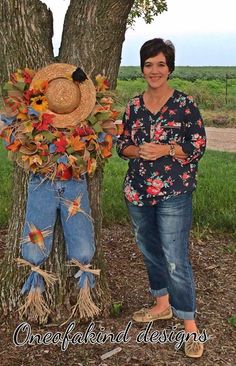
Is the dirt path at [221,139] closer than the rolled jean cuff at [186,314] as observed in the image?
No

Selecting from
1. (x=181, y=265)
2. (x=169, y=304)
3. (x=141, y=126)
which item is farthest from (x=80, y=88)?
(x=169, y=304)

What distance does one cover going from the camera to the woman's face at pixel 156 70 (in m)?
3.36

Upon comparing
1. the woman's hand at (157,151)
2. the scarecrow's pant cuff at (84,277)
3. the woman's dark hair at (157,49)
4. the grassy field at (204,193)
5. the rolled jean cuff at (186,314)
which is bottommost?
the grassy field at (204,193)

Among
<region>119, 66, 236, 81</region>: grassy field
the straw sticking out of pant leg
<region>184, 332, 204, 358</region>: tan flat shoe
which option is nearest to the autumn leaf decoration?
the straw sticking out of pant leg

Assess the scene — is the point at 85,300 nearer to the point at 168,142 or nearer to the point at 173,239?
the point at 173,239

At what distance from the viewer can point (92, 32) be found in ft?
12.4

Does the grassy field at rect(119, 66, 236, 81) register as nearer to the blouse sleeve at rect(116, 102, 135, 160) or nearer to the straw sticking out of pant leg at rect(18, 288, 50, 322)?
the blouse sleeve at rect(116, 102, 135, 160)

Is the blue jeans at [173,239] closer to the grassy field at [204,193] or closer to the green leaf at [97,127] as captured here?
the green leaf at [97,127]

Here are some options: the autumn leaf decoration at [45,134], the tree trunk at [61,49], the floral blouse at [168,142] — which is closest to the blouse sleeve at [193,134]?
the floral blouse at [168,142]

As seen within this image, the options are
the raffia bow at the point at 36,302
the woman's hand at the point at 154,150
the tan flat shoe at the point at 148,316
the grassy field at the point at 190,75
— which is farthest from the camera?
the grassy field at the point at 190,75

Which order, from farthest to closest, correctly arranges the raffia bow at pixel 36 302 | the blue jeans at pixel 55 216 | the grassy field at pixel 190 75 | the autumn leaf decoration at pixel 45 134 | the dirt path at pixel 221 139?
the grassy field at pixel 190 75 < the dirt path at pixel 221 139 < the raffia bow at pixel 36 302 < the blue jeans at pixel 55 216 < the autumn leaf decoration at pixel 45 134

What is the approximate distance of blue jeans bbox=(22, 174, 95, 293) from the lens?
356cm

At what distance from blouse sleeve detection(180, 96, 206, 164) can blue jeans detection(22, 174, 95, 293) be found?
72 centimetres

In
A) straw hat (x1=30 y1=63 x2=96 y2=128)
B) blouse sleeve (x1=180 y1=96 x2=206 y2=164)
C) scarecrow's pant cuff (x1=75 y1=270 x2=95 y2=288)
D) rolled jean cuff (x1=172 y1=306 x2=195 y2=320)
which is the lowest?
rolled jean cuff (x1=172 y1=306 x2=195 y2=320)
